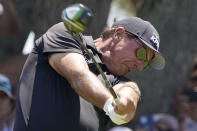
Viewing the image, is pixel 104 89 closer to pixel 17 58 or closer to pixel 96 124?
pixel 96 124

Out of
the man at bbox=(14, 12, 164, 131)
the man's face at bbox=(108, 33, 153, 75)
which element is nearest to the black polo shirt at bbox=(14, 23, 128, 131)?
the man at bbox=(14, 12, 164, 131)

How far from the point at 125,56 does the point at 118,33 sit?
166 mm

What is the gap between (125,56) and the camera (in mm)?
4031

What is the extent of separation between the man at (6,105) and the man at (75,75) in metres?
1.93

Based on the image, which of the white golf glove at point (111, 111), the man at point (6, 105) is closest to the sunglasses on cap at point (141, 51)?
the white golf glove at point (111, 111)

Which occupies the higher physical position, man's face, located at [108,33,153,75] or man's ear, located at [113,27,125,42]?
man's ear, located at [113,27,125,42]

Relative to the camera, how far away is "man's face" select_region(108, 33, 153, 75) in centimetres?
402

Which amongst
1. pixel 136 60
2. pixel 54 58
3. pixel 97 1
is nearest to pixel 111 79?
pixel 136 60

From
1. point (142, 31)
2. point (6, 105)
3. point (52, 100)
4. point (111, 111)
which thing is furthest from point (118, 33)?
point (6, 105)

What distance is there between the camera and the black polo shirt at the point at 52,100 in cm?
386

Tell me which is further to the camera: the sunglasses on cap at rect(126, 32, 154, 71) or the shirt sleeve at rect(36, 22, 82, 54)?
the sunglasses on cap at rect(126, 32, 154, 71)

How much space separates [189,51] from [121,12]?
1.05 meters

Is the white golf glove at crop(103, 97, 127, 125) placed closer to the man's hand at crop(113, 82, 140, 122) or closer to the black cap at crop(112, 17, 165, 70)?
the man's hand at crop(113, 82, 140, 122)

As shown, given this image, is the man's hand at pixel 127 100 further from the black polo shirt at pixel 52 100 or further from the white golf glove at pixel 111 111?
the black polo shirt at pixel 52 100
